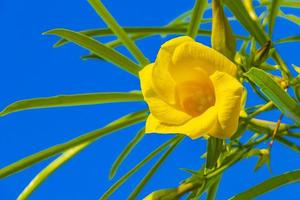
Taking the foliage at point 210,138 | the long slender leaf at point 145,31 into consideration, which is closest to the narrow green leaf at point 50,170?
the foliage at point 210,138

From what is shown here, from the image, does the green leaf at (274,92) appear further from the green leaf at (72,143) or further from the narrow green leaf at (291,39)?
the narrow green leaf at (291,39)

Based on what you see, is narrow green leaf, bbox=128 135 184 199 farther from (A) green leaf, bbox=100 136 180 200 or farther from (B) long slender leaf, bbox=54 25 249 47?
(B) long slender leaf, bbox=54 25 249 47

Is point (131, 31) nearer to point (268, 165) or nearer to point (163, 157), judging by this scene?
point (163, 157)

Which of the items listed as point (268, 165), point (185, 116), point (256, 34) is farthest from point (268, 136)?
point (185, 116)

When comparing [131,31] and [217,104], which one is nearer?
[217,104]

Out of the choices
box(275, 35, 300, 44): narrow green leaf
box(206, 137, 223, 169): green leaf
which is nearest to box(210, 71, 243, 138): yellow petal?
box(206, 137, 223, 169): green leaf

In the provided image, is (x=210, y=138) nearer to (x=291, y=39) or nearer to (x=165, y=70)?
(x=165, y=70)
